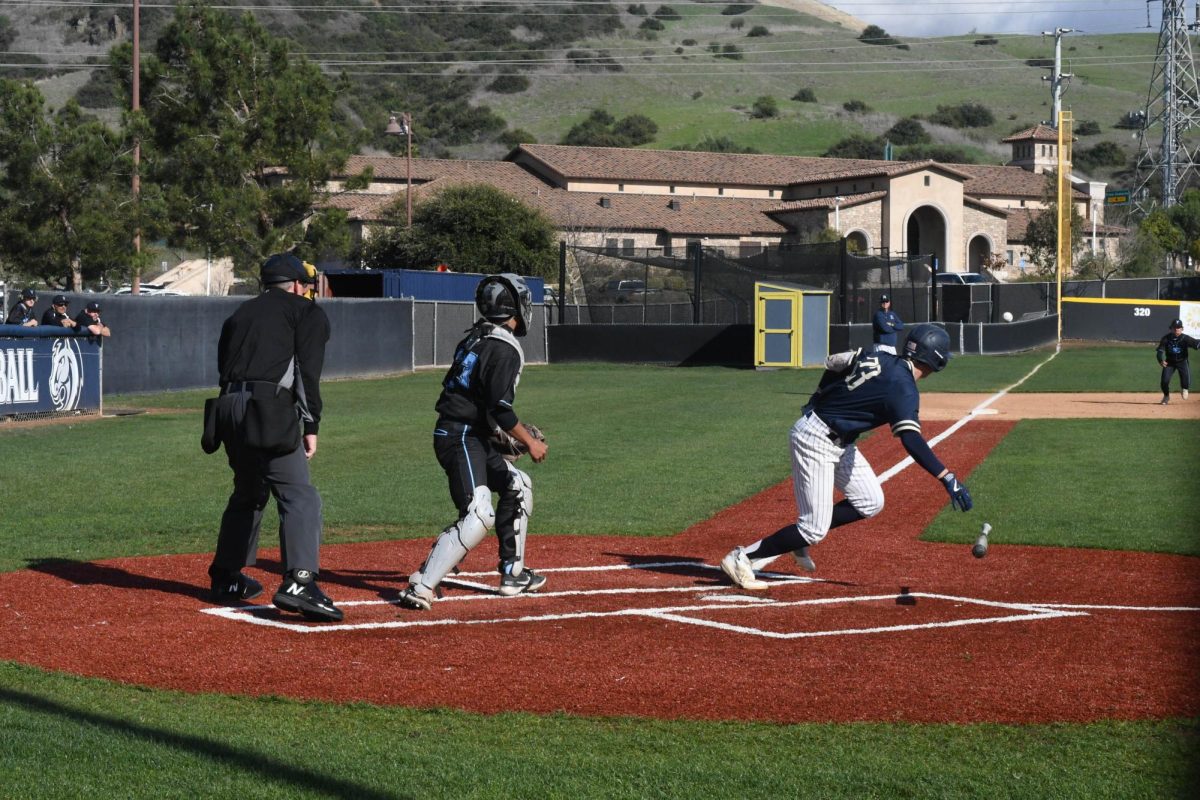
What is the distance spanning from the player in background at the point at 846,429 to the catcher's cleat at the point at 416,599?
1.95 meters

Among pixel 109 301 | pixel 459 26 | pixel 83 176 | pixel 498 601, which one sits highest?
pixel 459 26

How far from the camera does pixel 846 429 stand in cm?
876

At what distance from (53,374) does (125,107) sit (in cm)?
1994

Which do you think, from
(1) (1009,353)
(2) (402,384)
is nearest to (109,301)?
(2) (402,384)

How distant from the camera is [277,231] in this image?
44.4 metres

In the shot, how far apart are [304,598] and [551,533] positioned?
3909 millimetres

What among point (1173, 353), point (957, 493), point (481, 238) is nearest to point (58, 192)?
point (481, 238)

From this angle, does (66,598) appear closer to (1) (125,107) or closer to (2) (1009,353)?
(1) (125,107)

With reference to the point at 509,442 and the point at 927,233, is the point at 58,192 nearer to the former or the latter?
the point at 509,442

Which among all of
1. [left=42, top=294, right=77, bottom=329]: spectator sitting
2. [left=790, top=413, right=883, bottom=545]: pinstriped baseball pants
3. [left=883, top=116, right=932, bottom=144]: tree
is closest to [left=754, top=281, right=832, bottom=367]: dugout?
[left=42, top=294, right=77, bottom=329]: spectator sitting

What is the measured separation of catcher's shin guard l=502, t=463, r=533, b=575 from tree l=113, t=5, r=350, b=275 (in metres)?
Answer: 36.0

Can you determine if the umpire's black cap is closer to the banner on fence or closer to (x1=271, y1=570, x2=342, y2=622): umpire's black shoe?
(x1=271, y1=570, x2=342, y2=622): umpire's black shoe

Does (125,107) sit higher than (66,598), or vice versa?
(125,107)

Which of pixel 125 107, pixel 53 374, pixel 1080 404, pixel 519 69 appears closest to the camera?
pixel 53 374
